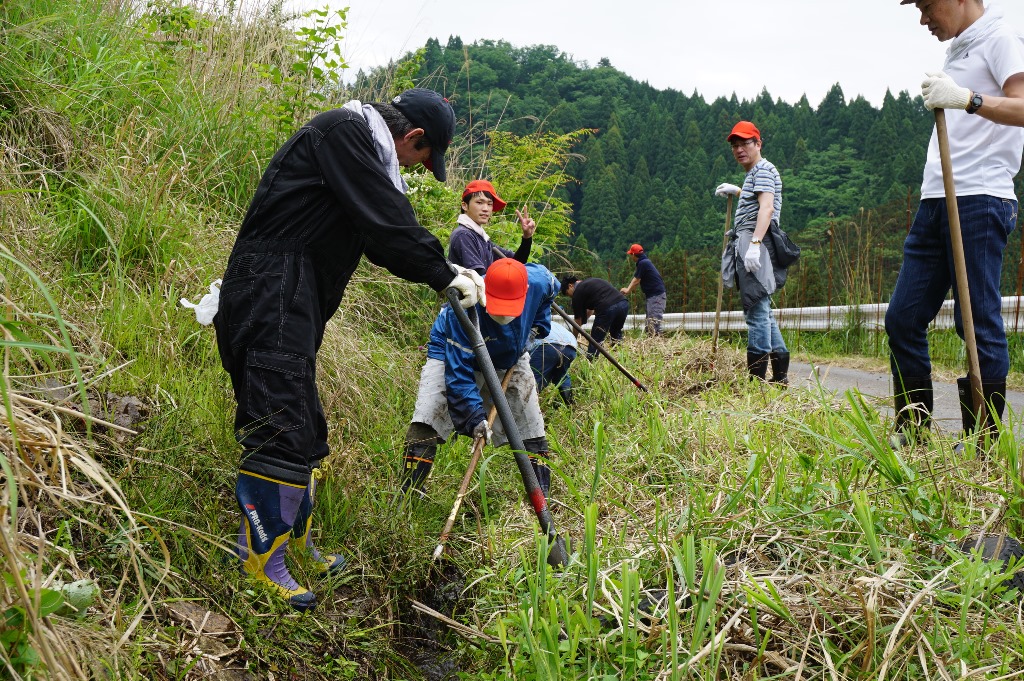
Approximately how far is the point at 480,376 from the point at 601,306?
16.6 feet

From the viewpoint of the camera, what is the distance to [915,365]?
3721 mm

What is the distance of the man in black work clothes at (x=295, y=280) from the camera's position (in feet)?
8.75

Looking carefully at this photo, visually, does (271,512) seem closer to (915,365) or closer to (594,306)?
(915,365)

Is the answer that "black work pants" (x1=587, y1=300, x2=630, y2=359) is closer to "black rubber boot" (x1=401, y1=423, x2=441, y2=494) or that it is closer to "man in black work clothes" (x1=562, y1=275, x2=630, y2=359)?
"man in black work clothes" (x1=562, y1=275, x2=630, y2=359)

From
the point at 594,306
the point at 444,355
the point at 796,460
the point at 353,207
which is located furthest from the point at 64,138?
the point at 594,306

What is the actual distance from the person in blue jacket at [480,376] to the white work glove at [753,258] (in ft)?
6.72

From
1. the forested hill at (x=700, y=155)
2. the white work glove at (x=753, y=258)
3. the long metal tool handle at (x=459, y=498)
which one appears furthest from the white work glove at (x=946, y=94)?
the forested hill at (x=700, y=155)

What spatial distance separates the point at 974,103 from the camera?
127 inches

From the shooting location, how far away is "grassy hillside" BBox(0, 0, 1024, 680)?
2031 millimetres

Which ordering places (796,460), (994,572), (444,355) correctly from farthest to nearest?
(444,355), (796,460), (994,572)

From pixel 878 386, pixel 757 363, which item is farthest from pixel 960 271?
pixel 878 386

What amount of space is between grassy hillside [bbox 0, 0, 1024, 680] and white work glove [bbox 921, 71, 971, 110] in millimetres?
1230

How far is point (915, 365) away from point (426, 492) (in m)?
2.22

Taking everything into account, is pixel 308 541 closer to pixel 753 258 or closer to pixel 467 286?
pixel 467 286
